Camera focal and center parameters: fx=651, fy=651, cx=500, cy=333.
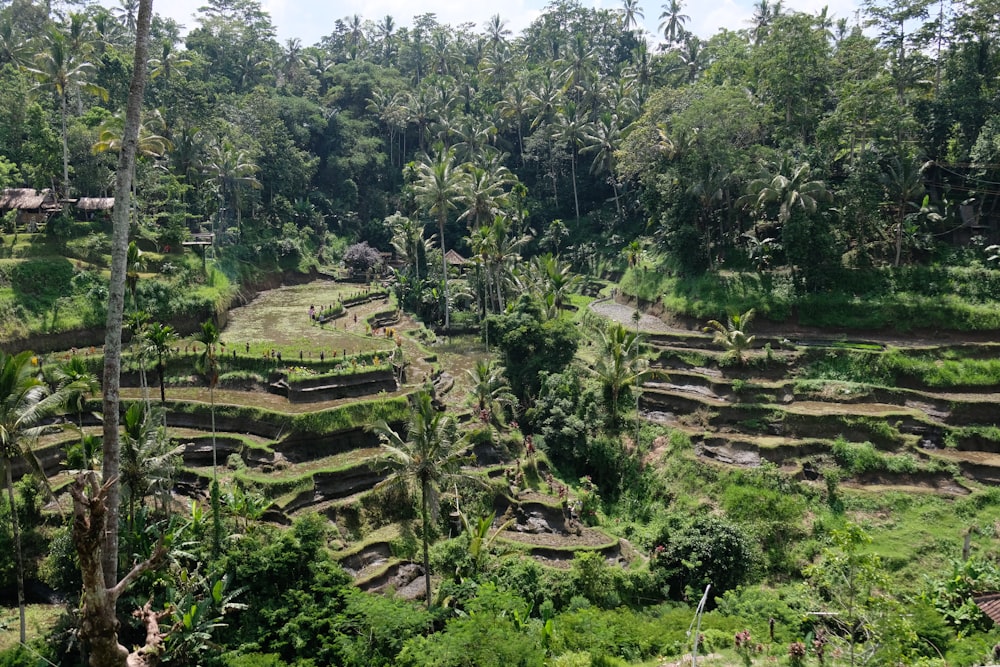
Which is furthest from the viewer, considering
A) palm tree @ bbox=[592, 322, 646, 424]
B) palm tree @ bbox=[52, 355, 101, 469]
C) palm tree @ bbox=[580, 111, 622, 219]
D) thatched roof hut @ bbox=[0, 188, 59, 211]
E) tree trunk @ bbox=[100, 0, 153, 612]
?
palm tree @ bbox=[580, 111, 622, 219]

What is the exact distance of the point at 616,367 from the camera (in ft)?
120

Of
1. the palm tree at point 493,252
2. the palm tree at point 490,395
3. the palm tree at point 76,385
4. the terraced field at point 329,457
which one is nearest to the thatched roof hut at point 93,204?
the terraced field at point 329,457

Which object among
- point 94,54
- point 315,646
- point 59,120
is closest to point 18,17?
point 94,54

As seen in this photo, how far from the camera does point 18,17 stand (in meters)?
62.8

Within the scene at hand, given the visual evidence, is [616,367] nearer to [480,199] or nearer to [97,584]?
[480,199]

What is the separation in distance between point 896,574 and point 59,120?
204ft

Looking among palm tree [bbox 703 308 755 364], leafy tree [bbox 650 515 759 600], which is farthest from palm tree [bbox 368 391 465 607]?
palm tree [bbox 703 308 755 364]

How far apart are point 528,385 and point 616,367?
6.86m

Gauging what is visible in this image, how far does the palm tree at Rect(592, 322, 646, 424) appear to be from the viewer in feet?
120

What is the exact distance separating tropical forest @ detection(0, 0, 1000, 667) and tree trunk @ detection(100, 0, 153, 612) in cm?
8

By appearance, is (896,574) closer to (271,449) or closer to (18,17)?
(271,449)

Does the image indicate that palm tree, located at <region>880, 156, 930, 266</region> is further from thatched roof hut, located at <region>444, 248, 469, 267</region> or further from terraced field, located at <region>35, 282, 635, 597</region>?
thatched roof hut, located at <region>444, 248, 469, 267</region>

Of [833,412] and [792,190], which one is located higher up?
[792,190]

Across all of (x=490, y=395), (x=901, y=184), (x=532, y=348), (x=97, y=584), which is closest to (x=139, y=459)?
(x=97, y=584)
